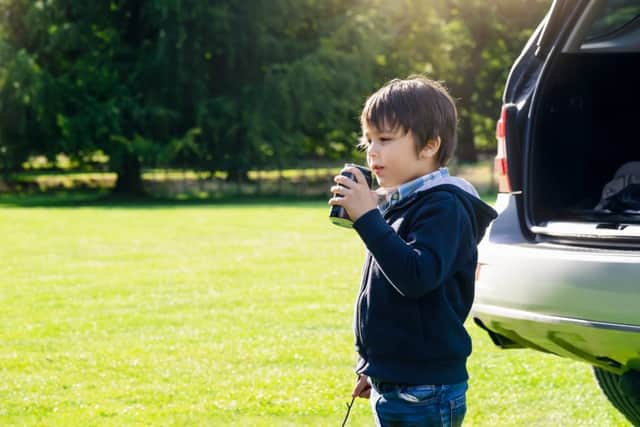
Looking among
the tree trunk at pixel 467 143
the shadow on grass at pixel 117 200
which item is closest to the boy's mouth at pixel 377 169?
the shadow on grass at pixel 117 200

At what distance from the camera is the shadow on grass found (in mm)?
30219

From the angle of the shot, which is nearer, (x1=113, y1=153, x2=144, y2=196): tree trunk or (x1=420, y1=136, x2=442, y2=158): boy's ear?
(x1=420, y1=136, x2=442, y2=158): boy's ear

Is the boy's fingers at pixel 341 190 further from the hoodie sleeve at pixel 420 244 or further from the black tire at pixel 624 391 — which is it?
the black tire at pixel 624 391

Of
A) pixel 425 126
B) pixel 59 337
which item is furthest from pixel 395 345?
pixel 59 337

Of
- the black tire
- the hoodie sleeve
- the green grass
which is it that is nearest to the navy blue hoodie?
the hoodie sleeve

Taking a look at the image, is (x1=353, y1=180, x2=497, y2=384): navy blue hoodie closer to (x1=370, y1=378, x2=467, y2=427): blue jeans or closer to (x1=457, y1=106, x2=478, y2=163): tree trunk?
(x1=370, y1=378, x2=467, y2=427): blue jeans

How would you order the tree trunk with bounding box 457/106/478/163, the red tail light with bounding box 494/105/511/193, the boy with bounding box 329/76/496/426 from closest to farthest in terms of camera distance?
1. the boy with bounding box 329/76/496/426
2. the red tail light with bounding box 494/105/511/193
3. the tree trunk with bounding box 457/106/478/163

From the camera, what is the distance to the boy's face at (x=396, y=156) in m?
3.04

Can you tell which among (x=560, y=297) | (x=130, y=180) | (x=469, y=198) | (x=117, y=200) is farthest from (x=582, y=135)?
(x=130, y=180)

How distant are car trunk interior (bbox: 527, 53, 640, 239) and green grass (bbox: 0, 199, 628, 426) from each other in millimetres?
1143

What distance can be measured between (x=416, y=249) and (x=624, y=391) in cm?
164

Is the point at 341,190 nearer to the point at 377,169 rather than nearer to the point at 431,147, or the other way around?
the point at 377,169

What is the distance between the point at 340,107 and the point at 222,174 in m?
4.49

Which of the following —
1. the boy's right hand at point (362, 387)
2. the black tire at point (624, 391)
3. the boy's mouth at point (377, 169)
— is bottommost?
the black tire at point (624, 391)
